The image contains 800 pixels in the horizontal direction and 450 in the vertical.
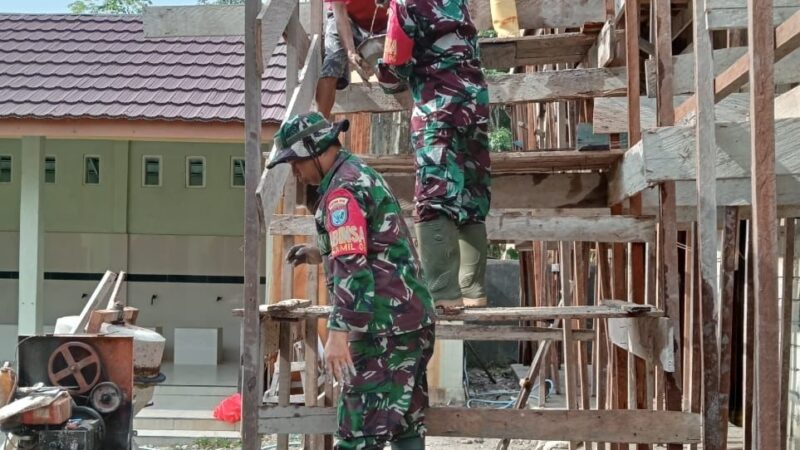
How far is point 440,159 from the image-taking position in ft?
12.9

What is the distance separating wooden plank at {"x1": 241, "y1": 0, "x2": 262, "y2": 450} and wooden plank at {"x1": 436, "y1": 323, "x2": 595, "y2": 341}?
183cm

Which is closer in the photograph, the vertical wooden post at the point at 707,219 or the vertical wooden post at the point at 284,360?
the vertical wooden post at the point at 707,219

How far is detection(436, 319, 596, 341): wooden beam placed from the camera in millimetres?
5262

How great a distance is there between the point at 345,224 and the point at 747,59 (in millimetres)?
1497

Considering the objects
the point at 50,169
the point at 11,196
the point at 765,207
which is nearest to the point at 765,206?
the point at 765,207

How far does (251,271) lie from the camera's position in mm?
3475

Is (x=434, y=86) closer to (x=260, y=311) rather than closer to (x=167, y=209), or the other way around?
(x=260, y=311)

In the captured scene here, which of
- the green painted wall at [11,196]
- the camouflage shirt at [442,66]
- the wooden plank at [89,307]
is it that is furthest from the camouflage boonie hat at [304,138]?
the green painted wall at [11,196]

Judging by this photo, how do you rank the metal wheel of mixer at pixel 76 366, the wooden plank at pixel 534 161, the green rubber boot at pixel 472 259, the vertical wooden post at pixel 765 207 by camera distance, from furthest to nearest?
the metal wheel of mixer at pixel 76 366, the wooden plank at pixel 534 161, the green rubber boot at pixel 472 259, the vertical wooden post at pixel 765 207

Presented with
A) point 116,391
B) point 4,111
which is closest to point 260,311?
point 116,391

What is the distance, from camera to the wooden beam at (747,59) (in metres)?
2.73

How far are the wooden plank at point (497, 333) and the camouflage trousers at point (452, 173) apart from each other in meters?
1.39

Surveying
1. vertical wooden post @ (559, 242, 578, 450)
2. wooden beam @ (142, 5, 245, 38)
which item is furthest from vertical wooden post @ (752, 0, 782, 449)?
vertical wooden post @ (559, 242, 578, 450)

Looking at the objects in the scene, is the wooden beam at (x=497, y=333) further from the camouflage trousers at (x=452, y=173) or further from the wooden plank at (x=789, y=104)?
the wooden plank at (x=789, y=104)
